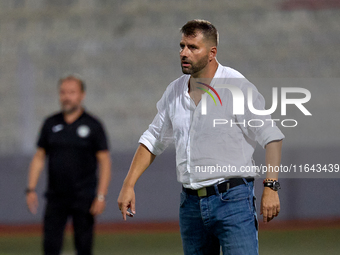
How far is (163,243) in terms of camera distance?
664 centimetres

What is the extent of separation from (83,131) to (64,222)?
691mm

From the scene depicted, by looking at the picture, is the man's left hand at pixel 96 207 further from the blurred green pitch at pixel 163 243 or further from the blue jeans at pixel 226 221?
the blurred green pitch at pixel 163 243

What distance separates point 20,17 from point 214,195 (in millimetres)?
9135

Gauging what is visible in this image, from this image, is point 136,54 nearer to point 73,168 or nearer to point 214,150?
point 73,168

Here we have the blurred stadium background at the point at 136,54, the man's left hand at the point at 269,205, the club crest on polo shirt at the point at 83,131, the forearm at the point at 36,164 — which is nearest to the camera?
the man's left hand at the point at 269,205

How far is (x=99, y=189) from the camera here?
4.25m

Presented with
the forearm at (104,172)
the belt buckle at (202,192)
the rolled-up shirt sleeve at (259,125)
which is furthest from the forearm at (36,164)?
the rolled-up shirt sleeve at (259,125)

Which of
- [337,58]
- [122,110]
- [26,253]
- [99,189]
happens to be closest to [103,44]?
[122,110]

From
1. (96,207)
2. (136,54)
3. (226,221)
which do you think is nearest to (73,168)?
(96,207)

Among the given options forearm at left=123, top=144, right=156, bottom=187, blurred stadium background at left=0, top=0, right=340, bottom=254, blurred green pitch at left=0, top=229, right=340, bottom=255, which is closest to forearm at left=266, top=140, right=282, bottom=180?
forearm at left=123, top=144, right=156, bottom=187

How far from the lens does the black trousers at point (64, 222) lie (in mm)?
4074

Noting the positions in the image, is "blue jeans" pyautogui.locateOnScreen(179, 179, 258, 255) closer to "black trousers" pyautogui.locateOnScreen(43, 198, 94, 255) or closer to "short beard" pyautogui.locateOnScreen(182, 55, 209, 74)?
"short beard" pyautogui.locateOnScreen(182, 55, 209, 74)

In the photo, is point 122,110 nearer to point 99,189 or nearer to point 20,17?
point 20,17

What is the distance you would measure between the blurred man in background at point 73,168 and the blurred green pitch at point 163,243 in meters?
1.91
